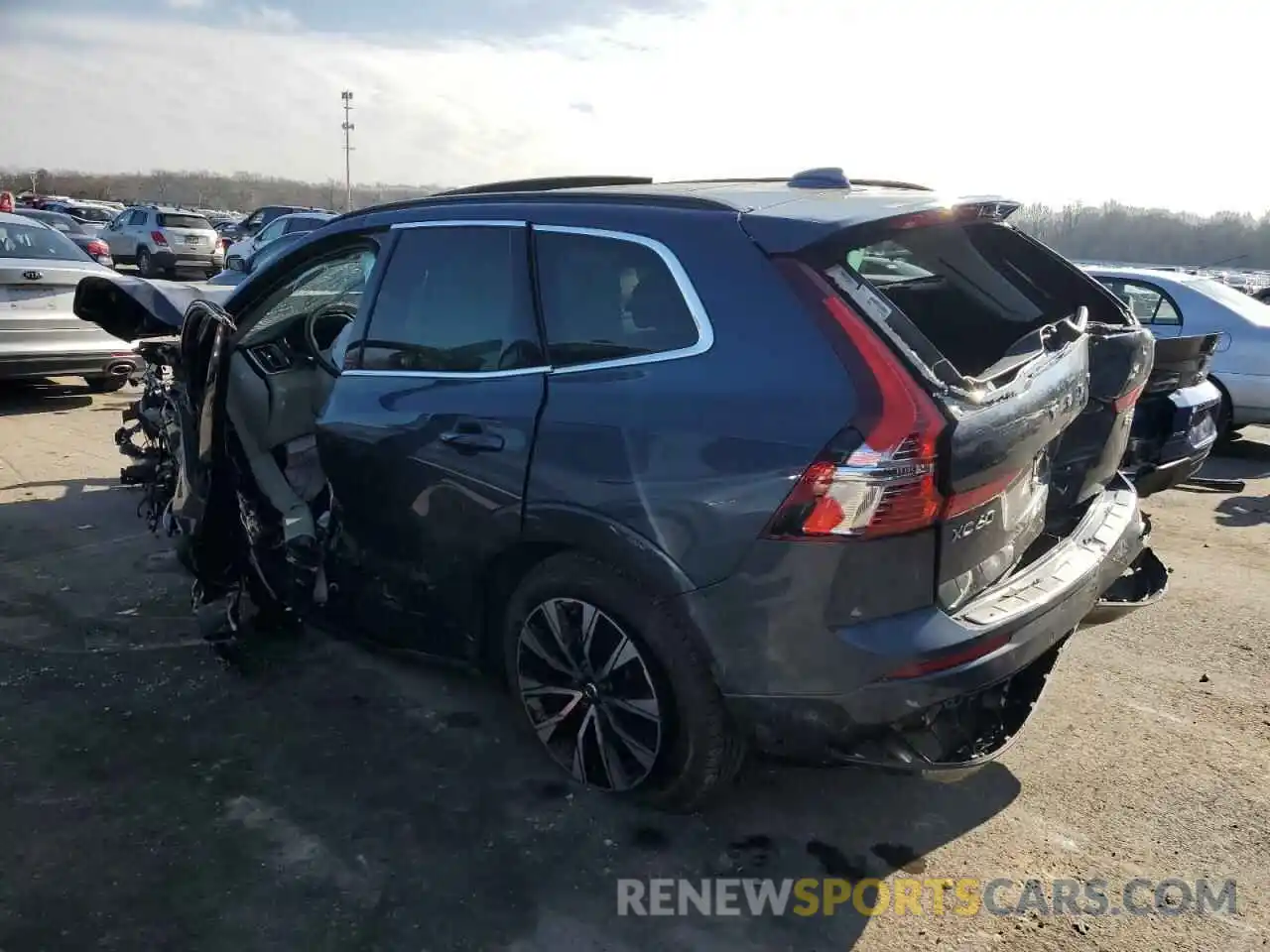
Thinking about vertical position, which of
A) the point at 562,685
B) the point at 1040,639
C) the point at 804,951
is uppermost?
the point at 1040,639

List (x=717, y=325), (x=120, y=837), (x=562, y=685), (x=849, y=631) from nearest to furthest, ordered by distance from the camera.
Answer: (x=849, y=631)
(x=717, y=325)
(x=120, y=837)
(x=562, y=685)

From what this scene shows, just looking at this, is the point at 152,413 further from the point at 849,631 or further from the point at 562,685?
the point at 849,631

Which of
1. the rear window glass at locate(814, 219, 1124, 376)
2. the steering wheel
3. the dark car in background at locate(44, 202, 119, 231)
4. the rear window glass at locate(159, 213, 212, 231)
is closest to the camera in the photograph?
the rear window glass at locate(814, 219, 1124, 376)

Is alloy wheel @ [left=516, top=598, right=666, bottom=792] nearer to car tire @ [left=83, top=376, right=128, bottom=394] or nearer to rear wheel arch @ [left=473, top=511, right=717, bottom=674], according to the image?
rear wheel arch @ [left=473, top=511, right=717, bottom=674]

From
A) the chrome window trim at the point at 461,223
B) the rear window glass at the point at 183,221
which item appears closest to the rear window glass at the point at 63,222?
the rear window glass at the point at 183,221

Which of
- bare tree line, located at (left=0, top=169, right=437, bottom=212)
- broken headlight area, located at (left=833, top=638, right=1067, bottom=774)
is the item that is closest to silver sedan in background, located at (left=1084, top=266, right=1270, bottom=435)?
broken headlight area, located at (left=833, top=638, right=1067, bottom=774)

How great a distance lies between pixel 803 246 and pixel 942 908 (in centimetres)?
186

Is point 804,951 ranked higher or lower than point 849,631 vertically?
lower

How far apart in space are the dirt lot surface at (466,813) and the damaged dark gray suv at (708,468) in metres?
0.33

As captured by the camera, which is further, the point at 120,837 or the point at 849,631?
the point at 120,837

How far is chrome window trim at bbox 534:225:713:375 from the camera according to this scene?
2.65 metres

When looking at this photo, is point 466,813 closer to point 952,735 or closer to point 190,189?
point 952,735

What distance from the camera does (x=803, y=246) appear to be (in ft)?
8.45

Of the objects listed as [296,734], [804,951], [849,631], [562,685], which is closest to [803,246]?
[849,631]
